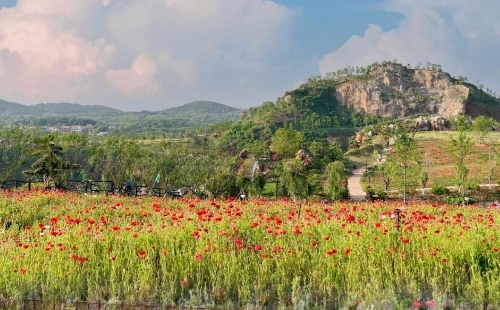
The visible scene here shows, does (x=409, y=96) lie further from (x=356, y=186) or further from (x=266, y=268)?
(x=266, y=268)

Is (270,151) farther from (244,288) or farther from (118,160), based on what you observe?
(244,288)

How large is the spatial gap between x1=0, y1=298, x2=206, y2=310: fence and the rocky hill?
158m

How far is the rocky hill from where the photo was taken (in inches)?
6260

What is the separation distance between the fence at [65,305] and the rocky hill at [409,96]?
158 meters

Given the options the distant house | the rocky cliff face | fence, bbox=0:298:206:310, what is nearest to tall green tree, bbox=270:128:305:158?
the distant house

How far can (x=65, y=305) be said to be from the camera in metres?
6.61

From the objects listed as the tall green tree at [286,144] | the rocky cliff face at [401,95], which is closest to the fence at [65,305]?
the tall green tree at [286,144]

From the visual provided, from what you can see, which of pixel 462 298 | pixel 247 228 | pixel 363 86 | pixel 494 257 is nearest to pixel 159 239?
pixel 247 228

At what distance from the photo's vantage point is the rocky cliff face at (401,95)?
522 feet

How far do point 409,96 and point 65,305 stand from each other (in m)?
170

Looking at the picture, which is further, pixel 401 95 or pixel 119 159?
pixel 401 95

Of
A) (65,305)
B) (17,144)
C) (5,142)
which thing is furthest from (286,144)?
(65,305)

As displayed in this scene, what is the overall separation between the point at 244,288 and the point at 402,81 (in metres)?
179

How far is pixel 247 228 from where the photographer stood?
9.77 m
